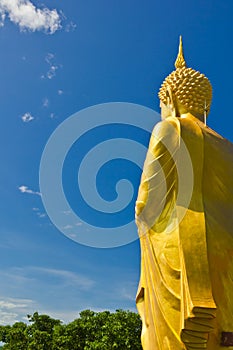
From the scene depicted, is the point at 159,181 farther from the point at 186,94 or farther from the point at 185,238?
the point at 186,94

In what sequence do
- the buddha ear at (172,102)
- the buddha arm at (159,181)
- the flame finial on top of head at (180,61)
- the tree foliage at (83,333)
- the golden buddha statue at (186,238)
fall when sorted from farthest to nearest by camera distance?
1. the tree foliage at (83,333)
2. the flame finial on top of head at (180,61)
3. the buddha ear at (172,102)
4. the buddha arm at (159,181)
5. the golden buddha statue at (186,238)

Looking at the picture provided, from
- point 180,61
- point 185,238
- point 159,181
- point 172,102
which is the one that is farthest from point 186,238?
point 180,61

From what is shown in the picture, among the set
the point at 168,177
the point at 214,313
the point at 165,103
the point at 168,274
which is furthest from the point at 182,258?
the point at 165,103

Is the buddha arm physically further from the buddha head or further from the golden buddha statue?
the buddha head

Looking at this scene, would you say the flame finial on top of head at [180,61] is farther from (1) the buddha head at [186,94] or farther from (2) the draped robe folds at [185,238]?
(2) the draped robe folds at [185,238]

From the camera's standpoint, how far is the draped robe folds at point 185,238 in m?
5.33

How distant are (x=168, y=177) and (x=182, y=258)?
1.15 meters

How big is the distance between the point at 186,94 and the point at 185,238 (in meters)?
2.38

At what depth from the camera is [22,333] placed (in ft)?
104

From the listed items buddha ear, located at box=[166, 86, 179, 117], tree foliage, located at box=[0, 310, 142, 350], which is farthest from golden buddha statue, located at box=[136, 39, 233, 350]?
tree foliage, located at box=[0, 310, 142, 350]

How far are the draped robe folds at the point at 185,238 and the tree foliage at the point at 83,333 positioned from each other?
727 inches

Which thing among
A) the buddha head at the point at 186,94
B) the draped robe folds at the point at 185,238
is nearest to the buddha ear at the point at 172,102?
the buddha head at the point at 186,94

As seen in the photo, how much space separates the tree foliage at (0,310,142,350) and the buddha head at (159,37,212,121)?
60.1ft

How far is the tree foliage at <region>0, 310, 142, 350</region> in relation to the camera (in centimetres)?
2369
